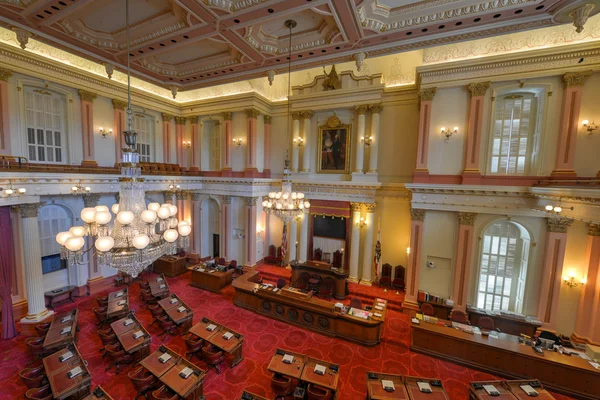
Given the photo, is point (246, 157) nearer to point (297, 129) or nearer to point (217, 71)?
point (297, 129)

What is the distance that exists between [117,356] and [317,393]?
4.88 metres

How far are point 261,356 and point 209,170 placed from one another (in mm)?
10286

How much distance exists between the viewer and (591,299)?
277 inches

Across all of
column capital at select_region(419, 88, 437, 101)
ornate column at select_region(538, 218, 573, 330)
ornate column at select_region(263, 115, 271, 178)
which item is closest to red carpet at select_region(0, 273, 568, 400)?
ornate column at select_region(538, 218, 573, 330)

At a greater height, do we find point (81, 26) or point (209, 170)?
point (81, 26)

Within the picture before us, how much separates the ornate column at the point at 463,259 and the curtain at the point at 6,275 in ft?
46.3

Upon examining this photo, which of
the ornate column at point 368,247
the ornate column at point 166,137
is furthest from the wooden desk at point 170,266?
the ornate column at point 368,247

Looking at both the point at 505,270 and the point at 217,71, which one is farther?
the point at 505,270

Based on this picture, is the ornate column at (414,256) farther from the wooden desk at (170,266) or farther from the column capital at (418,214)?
the wooden desk at (170,266)

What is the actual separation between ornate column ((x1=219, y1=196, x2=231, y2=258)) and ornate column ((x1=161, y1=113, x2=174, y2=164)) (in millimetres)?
4094

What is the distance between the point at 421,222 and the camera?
28.8 ft

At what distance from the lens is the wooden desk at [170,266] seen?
38.0 ft

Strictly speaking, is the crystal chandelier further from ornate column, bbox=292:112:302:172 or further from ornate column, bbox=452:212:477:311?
ornate column, bbox=292:112:302:172

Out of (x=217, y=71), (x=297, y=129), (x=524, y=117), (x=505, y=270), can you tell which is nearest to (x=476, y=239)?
(x=505, y=270)
